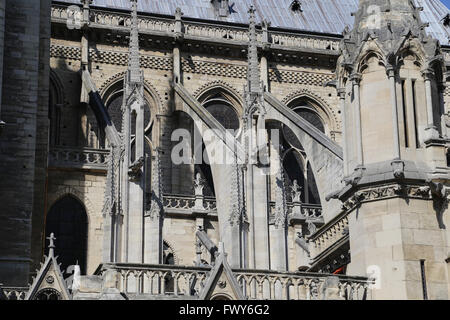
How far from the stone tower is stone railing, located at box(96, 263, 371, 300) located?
1.34 ft

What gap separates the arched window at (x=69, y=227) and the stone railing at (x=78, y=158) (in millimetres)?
932

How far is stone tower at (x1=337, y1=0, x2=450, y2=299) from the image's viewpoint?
41.2 feet

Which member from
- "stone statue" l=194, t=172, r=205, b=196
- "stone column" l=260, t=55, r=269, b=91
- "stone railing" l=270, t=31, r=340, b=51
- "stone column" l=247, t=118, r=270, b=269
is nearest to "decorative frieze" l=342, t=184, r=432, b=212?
"stone column" l=247, t=118, r=270, b=269

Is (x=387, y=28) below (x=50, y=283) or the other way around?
the other way around

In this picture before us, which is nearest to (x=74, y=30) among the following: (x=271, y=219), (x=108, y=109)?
(x=108, y=109)

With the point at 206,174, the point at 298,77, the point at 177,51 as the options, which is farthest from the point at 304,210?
the point at 177,51

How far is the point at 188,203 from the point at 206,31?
760cm

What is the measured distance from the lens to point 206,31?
35.2 metres

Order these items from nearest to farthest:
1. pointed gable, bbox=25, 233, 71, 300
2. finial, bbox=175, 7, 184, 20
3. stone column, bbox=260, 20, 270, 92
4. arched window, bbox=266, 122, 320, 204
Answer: pointed gable, bbox=25, 233, 71, 300 < arched window, bbox=266, 122, 320, 204 < finial, bbox=175, 7, 184, 20 < stone column, bbox=260, 20, 270, 92

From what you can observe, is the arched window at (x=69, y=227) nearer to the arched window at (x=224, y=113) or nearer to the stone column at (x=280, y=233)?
the stone column at (x=280, y=233)

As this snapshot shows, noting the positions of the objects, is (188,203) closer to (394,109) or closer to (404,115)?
(404,115)

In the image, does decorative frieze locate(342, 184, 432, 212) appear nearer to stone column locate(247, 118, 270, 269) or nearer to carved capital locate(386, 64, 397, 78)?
carved capital locate(386, 64, 397, 78)

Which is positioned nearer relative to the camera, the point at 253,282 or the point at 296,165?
the point at 253,282

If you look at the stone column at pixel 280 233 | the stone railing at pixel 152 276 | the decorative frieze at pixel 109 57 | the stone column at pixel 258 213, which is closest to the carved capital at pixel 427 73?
the stone railing at pixel 152 276
